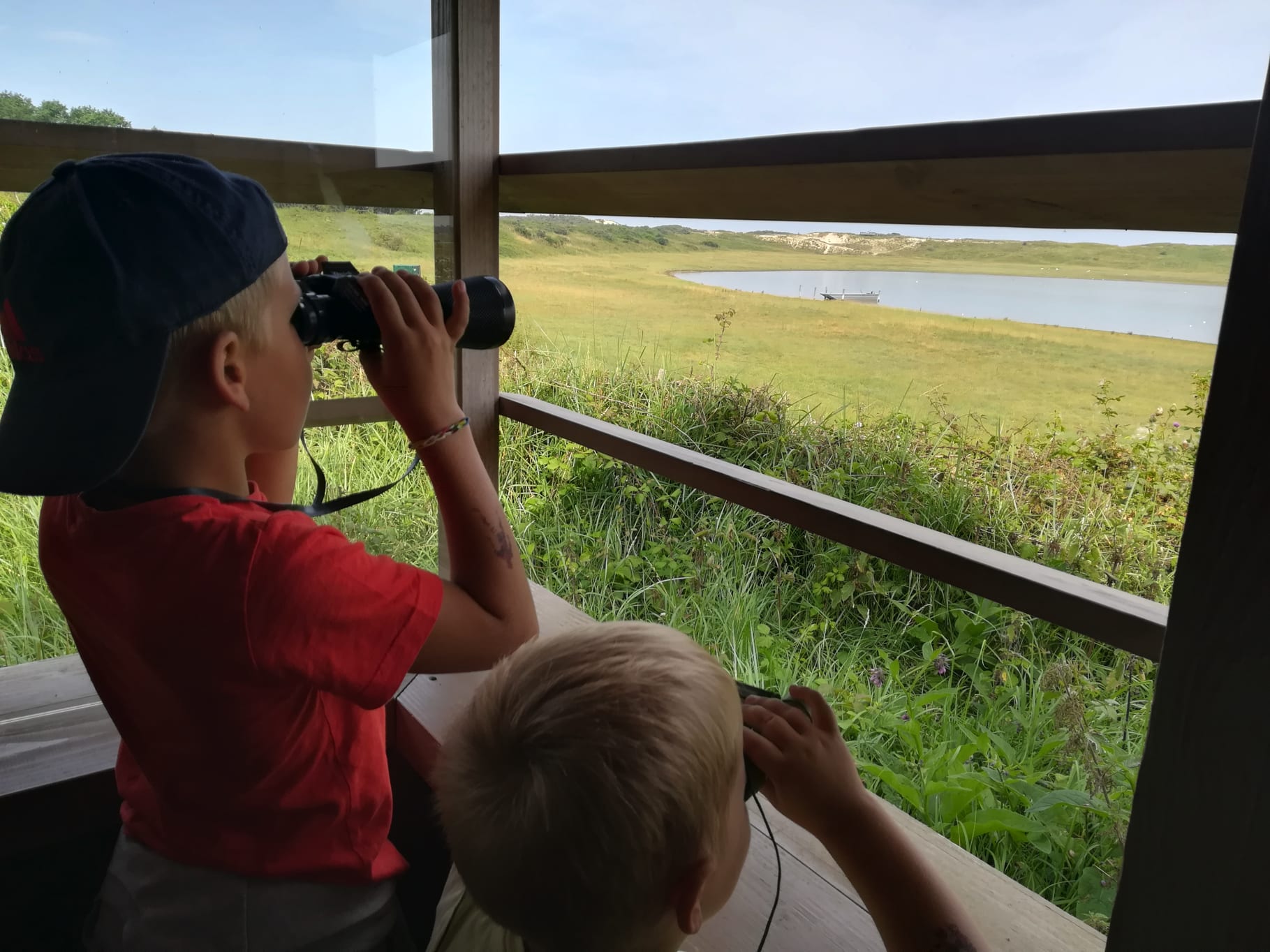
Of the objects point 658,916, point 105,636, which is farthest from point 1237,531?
point 105,636

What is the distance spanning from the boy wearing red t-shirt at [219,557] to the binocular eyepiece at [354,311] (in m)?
0.02

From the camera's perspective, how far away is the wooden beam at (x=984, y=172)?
→ 66cm

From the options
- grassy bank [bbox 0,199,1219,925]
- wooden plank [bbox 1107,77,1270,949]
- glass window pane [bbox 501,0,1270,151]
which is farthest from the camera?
glass window pane [bbox 501,0,1270,151]

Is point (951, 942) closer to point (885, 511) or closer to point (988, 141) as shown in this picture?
point (988, 141)

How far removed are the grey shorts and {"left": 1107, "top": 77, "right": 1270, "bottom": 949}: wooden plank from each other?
28.8 inches

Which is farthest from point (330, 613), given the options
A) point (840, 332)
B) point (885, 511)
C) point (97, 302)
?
point (840, 332)

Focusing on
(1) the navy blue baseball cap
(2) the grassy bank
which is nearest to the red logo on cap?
(1) the navy blue baseball cap

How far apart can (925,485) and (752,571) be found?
0.59 m

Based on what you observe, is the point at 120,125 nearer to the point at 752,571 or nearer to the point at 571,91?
the point at 752,571

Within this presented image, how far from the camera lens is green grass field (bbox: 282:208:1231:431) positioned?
3051mm

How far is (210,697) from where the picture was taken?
763 millimetres

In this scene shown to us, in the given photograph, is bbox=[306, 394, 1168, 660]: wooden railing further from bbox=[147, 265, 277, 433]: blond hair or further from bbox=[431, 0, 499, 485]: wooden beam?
bbox=[147, 265, 277, 433]: blond hair

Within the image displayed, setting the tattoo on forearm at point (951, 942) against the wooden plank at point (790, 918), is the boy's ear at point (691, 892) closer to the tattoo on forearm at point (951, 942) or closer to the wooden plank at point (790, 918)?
the tattoo on forearm at point (951, 942)

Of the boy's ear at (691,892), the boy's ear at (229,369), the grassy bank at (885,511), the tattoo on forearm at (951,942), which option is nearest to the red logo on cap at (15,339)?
the boy's ear at (229,369)
